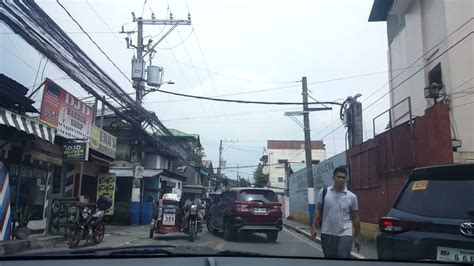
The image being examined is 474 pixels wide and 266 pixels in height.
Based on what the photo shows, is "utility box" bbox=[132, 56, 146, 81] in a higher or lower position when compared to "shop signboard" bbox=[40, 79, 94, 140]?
higher

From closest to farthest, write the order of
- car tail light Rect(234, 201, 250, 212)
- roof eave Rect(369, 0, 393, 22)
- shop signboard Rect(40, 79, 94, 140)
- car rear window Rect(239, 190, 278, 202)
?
shop signboard Rect(40, 79, 94, 140) → car tail light Rect(234, 201, 250, 212) → car rear window Rect(239, 190, 278, 202) → roof eave Rect(369, 0, 393, 22)

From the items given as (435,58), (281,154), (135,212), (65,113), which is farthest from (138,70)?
(281,154)

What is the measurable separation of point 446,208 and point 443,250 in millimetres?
375

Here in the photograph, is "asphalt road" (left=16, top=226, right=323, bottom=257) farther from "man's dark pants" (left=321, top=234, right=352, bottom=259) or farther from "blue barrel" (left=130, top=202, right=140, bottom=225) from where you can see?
"blue barrel" (left=130, top=202, right=140, bottom=225)

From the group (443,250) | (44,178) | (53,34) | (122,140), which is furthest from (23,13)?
(122,140)

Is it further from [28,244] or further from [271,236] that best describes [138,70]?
[28,244]

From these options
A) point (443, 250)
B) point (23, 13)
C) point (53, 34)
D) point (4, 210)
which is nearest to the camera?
point (443, 250)

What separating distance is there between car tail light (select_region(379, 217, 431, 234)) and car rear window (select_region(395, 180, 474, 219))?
4.4 inches

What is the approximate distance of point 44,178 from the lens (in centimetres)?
1407

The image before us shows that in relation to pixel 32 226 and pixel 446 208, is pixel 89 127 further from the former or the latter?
pixel 446 208

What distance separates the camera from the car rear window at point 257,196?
523 inches

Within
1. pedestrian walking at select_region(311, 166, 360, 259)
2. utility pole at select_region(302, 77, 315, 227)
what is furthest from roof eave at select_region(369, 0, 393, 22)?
pedestrian walking at select_region(311, 166, 360, 259)

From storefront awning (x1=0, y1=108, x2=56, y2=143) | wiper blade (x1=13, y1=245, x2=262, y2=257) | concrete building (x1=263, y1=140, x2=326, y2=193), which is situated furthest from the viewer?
concrete building (x1=263, y1=140, x2=326, y2=193)

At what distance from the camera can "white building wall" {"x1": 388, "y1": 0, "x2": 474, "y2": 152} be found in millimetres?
16312
